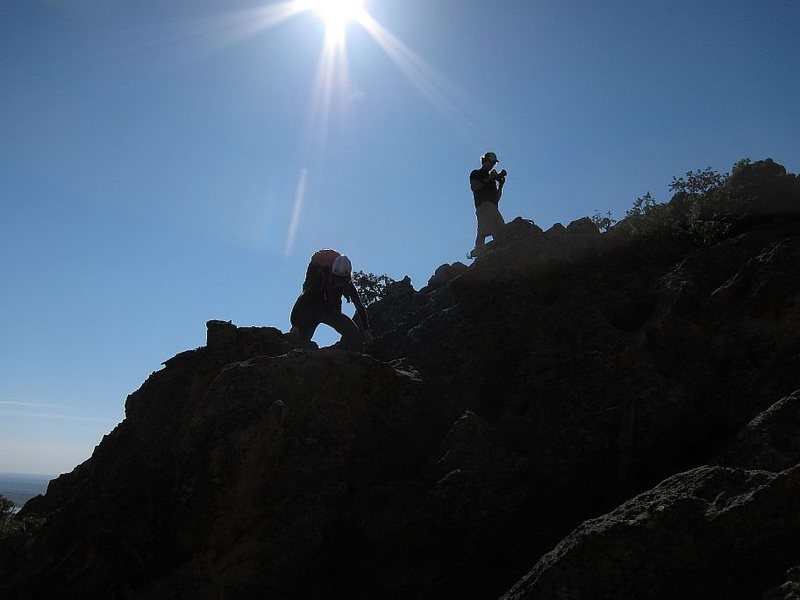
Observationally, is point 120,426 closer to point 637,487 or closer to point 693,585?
point 637,487

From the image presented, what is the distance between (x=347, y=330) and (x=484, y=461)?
15.6ft

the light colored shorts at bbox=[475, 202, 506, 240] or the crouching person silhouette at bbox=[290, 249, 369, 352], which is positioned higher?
the light colored shorts at bbox=[475, 202, 506, 240]

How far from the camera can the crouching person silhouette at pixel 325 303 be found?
1269 centimetres

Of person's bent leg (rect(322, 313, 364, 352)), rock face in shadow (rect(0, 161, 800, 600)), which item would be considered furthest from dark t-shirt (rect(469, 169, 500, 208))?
person's bent leg (rect(322, 313, 364, 352))

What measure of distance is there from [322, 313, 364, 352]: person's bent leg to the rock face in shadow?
3.09 feet

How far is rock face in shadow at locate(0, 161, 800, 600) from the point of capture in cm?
627

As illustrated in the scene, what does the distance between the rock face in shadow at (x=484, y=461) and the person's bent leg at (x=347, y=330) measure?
94cm

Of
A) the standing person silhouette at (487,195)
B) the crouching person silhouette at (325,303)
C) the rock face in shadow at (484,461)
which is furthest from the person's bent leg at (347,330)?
the standing person silhouette at (487,195)

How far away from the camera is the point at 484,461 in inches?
351

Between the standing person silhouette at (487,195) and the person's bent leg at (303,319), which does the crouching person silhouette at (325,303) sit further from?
the standing person silhouette at (487,195)

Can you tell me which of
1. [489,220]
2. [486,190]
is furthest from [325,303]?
[486,190]

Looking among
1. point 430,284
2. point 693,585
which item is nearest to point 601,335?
point 693,585

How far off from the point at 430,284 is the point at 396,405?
735 centimetres

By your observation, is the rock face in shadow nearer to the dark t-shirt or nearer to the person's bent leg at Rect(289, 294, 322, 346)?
the person's bent leg at Rect(289, 294, 322, 346)
